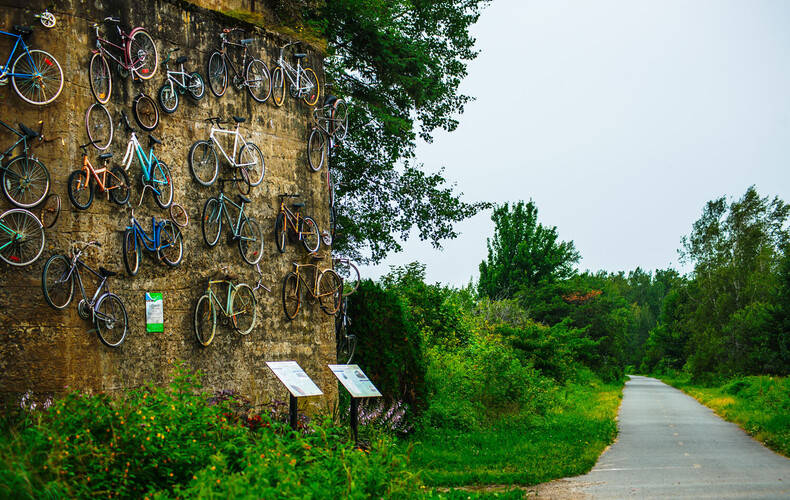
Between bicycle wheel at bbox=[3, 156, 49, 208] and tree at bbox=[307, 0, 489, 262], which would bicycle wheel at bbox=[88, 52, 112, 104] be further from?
tree at bbox=[307, 0, 489, 262]

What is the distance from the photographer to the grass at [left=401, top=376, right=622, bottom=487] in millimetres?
10570

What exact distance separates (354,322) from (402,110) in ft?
30.8

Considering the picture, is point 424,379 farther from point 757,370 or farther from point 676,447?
point 757,370

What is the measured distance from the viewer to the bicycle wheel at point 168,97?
35.0ft

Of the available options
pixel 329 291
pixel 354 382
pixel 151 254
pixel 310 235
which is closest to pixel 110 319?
pixel 151 254

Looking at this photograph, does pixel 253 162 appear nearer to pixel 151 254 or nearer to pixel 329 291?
pixel 151 254

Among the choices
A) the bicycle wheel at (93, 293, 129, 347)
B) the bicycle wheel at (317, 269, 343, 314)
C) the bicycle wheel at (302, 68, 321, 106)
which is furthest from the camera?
the bicycle wheel at (302, 68, 321, 106)

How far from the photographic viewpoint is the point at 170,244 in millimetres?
10570

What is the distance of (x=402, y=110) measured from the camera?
71.8 ft

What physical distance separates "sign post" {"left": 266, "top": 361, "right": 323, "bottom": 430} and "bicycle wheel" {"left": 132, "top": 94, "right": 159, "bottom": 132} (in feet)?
13.4

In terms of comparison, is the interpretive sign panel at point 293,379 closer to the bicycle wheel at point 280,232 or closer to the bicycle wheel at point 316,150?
the bicycle wheel at point 280,232

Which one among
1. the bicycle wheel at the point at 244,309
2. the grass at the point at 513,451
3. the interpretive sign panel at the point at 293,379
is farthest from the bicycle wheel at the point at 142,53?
the grass at the point at 513,451

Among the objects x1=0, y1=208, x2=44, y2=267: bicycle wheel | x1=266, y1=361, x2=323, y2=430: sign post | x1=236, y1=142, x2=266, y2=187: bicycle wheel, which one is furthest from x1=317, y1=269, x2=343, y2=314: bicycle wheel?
x1=0, y1=208, x2=44, y2=267: bicycle wheel

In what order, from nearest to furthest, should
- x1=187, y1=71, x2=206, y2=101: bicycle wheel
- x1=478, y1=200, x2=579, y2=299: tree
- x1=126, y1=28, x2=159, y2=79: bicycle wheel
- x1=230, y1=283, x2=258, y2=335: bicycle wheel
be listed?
x1=126, y1=28, x2=159, y2=79: bicycle wheel, x1=187, y1=71, x2=206, y2=101: bicycle wheel, x1=230, y1=283, x2=258, y2=335: bicycle wheel, x1=478, y1=200, x2=579, y2=299: tree
